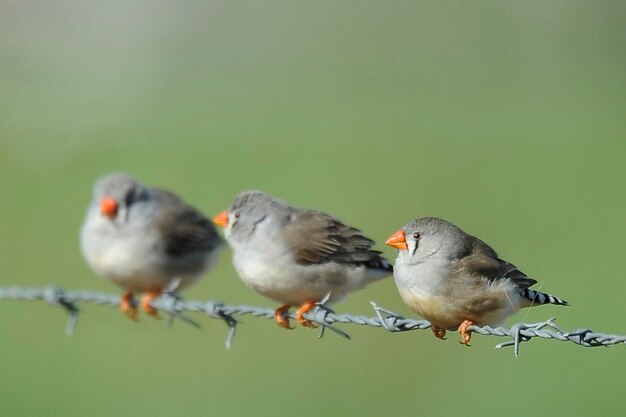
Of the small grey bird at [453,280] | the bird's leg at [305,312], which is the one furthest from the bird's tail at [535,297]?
the bird's leg at [305,312]

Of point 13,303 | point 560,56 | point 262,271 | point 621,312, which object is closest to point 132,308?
point 262,271

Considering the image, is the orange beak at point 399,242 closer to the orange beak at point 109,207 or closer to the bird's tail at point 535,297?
the bird's tail at point 535,297

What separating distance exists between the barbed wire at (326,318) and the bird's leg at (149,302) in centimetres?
7

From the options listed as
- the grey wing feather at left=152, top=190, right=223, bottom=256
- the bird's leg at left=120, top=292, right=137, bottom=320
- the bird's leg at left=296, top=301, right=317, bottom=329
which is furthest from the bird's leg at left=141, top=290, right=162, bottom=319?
the bird's leg at left=296, top=301, right=317, bottom=329

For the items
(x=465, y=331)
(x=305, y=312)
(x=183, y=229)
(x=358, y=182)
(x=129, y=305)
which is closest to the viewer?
(x=465, y=331)

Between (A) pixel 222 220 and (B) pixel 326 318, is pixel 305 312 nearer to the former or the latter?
(B) pixel 326 318

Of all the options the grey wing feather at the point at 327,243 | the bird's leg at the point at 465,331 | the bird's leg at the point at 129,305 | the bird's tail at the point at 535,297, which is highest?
the grey wing feather at the point at 327,243

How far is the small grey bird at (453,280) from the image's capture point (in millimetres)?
5883

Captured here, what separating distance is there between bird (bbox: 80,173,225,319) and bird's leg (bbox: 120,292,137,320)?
0.04 feet

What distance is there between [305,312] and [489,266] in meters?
1.16

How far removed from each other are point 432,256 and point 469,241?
0.72ft

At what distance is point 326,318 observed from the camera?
6098 mm

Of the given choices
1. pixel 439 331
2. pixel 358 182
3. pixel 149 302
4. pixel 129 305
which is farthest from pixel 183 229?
pixel 358 182

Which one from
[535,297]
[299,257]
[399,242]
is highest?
[299,257]
